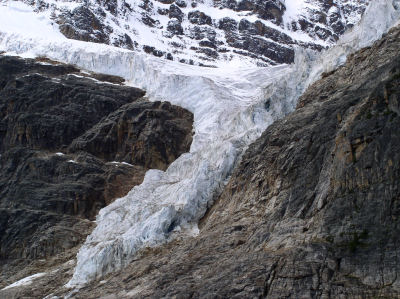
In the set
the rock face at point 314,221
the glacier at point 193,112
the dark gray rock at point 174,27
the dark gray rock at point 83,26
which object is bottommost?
the dark gray rock at point 174,27

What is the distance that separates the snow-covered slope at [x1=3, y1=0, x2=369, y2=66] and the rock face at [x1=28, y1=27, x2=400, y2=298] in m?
62.2

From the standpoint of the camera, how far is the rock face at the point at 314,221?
65.4ft

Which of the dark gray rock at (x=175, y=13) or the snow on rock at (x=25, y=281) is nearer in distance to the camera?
the snow on rock at (x=25, y=281)

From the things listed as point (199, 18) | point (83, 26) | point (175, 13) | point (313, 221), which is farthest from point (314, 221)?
point (199, 18)

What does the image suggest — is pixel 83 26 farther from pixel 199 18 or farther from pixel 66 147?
pixel 66 147

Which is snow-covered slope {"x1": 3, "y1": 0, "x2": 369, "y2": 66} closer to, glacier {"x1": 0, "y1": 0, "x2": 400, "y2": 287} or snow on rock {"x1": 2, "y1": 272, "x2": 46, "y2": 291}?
glacier {"x1": 0, "y1": 0, "x2": 400, "y2": 287}

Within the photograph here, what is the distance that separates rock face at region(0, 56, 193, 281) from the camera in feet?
149

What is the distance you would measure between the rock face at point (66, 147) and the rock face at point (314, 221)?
641 inches

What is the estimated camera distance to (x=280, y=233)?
904 inches

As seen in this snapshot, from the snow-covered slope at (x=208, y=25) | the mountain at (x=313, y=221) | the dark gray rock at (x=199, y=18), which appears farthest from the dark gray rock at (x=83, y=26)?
the mountain at (x=313, y=221)

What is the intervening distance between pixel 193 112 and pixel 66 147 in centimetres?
1161

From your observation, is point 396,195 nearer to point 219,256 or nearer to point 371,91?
point 371,91

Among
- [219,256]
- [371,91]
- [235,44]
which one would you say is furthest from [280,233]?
[235,44]

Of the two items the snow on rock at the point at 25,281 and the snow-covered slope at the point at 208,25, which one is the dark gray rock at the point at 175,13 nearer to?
the snow-covered slope at the point at 208,25
